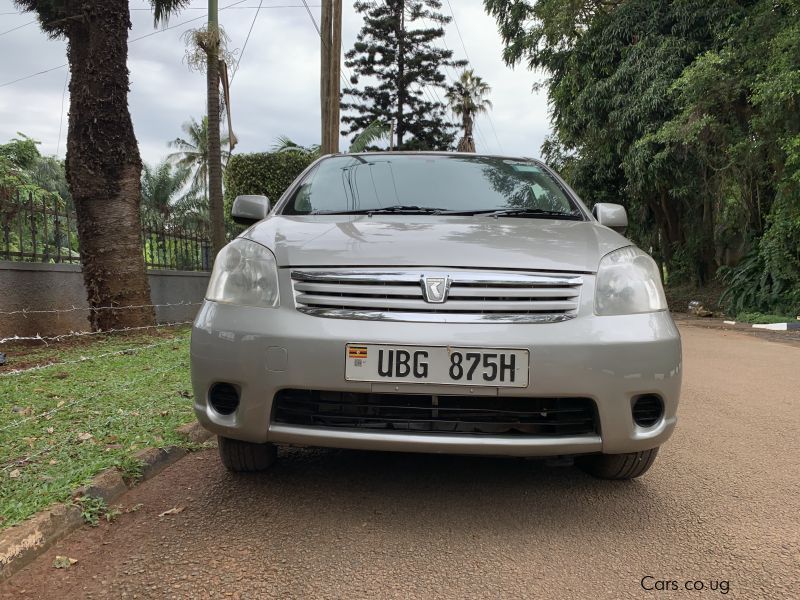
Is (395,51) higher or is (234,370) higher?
(395,51)

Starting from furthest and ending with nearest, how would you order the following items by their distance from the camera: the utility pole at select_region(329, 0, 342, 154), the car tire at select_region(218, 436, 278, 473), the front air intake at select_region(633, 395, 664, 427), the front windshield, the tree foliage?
the utility pole at select_region(329, 0, 342, 154)
the tree foliage
the front windshield
the car tire at select_region(218, 436, 278, 473)
the front air intake at select_region(633, 395, 664, 427)

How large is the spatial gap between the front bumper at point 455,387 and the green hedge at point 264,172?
1389 cm

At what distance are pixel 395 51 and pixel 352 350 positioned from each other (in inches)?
1298

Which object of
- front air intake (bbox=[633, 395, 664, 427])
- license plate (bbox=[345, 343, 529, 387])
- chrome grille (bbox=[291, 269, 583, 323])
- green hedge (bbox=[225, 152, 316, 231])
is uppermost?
green hedge (bbox=[225, 152, 316, 231])

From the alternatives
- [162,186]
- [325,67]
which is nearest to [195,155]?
[162,186]

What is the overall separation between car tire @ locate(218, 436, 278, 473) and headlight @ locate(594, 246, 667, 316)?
58.5 inches

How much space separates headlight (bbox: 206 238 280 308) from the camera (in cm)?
236

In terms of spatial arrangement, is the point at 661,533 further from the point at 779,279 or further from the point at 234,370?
the point at 779,279

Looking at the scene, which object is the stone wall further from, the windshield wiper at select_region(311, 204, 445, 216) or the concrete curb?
the windshield wiper at select_region(311, 204, 445, 216)

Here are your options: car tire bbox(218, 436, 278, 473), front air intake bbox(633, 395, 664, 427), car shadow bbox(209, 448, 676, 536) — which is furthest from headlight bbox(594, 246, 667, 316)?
car tire bbox(218, 436, 278, 473)

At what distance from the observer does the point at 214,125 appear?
33.7ft

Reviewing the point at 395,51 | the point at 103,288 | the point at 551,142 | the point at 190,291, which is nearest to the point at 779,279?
the point at 551,142

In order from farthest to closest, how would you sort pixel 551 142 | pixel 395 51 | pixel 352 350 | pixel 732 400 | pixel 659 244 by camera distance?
1. pixel 395 51
2. pixel 659 244
3. pixel 551 142
4. pixel 732 400
5. pixel 352 350

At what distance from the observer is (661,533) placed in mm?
2287
